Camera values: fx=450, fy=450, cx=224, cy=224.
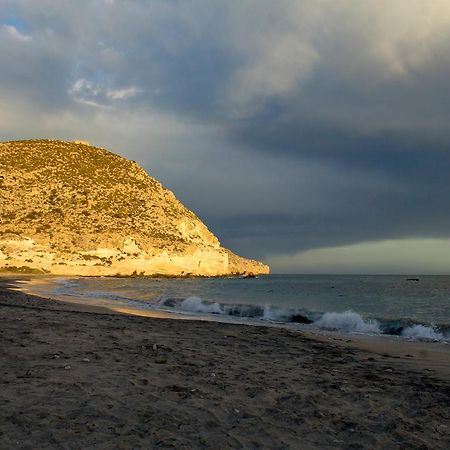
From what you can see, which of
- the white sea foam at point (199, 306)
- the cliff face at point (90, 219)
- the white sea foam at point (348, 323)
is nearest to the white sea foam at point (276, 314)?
the white sea foam at point (348, 323)

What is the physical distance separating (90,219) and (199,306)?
5987cm

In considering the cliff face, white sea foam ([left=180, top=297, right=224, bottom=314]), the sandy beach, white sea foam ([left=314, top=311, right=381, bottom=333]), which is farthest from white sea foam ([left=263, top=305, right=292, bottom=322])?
the cliff face

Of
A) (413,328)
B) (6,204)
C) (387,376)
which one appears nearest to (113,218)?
(6,204)

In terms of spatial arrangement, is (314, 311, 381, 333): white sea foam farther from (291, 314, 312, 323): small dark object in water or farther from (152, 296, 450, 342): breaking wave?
(291, 314, 312, 323): small dark object in water

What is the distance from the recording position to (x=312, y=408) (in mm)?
6371

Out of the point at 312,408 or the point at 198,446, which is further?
the point at 312,408

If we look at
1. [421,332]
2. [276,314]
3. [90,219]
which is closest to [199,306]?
[276,314]

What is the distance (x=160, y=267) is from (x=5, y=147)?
4266 cm

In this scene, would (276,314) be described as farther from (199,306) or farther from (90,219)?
(90,219)

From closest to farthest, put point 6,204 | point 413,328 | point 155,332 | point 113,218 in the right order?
point 155,332 → point 413,328 → point 6,204 → point 113,218

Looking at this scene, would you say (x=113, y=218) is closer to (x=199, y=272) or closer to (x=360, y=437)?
(x=199, y=272)

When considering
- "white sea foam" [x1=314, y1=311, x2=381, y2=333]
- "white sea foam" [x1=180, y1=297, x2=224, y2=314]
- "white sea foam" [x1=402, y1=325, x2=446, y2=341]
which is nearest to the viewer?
"white sea foam" [x1=402, y1=325, x2=446, y2=341]

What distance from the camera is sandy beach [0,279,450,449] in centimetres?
514

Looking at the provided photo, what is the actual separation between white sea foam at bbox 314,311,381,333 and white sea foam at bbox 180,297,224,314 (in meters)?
7.05
